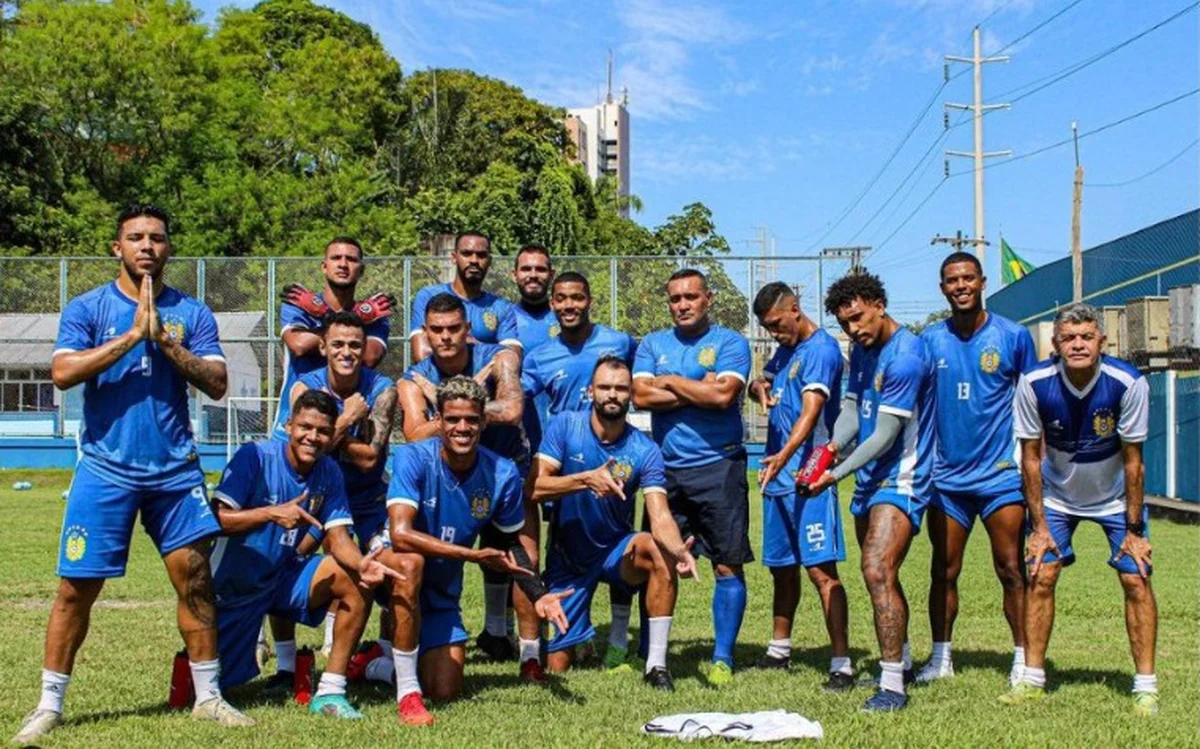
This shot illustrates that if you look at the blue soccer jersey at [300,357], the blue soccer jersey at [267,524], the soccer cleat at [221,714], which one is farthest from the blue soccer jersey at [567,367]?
the soccer cleat at [221,714]

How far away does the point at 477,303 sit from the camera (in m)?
8.96

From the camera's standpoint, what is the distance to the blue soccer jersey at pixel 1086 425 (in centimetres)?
737

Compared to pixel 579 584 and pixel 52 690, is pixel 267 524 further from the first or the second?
pixel 579 584

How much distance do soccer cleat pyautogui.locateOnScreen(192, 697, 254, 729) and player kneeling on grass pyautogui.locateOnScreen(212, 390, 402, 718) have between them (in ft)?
1.52

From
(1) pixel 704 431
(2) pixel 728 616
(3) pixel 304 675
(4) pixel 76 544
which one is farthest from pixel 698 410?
(4) pixel 76 544

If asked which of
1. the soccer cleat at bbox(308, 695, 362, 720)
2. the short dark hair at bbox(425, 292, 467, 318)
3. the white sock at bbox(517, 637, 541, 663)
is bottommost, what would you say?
the soccer cleat at bbox(308, 695, 362, 720)

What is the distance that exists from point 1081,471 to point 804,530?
171cm

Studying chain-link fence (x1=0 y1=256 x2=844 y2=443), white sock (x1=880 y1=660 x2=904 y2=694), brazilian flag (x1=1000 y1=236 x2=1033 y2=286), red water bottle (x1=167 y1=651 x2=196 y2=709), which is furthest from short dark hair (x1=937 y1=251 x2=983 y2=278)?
brazilian flag (x1=1000 y1=236 x2=1033 y2=286)

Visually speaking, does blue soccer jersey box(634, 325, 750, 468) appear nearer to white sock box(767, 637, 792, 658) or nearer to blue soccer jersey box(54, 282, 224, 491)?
white sock box(767, 637, 792, 658)

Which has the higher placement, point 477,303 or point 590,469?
point 477,303

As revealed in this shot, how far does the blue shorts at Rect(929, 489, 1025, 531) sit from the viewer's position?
26.3 feet

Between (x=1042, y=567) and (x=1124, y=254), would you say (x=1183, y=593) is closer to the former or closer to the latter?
(x=1042, y=567)

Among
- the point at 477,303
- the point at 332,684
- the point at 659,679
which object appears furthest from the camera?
the point at 477,303

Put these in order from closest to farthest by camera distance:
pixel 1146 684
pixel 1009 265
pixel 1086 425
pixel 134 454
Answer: pixel 134 454 < pixel 1146 684 < pixel 1086 425 < pixel 1009 265
